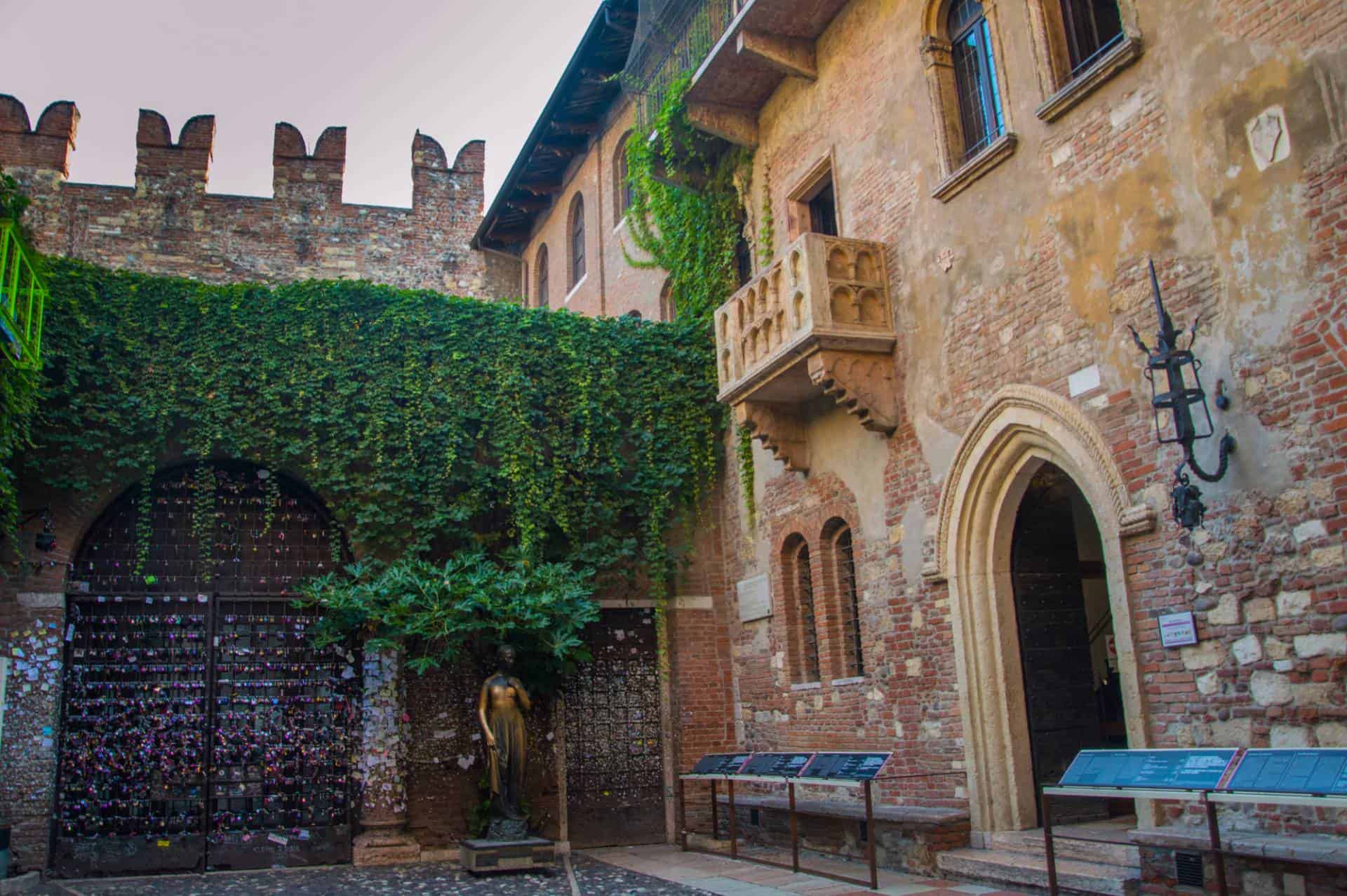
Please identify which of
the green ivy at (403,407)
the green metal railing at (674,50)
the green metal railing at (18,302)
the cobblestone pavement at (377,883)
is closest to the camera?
the green metal railing at (18,302)

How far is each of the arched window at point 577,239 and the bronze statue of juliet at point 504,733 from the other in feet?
29.6

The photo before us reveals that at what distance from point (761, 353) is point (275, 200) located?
1203 cm

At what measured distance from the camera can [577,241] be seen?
19.0 m

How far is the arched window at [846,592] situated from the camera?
1084 centimetres

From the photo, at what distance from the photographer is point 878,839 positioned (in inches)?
369

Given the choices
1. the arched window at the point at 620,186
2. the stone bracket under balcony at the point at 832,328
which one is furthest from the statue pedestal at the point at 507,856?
the arched window at the point at 620,186

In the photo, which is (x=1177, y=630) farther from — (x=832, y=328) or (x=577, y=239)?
(x=577, y=239)

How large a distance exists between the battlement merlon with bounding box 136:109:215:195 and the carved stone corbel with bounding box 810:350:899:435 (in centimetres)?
1346

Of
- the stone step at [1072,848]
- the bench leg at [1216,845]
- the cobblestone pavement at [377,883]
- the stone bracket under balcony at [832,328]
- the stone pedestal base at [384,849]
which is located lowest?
the cobblestone pavement at [377,883]

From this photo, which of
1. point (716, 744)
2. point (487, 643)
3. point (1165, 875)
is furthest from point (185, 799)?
point (1165, 875)

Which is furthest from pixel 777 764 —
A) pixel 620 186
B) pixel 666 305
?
pixel 620 186

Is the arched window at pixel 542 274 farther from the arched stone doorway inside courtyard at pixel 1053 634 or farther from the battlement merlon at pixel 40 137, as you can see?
the arched stone doorway inside courtyard at pixel 1053 634

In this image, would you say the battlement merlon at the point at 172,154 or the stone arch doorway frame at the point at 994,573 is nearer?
the stone arch doorway frame at the point at 994,573

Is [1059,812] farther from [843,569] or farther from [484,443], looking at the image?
[484,443]
